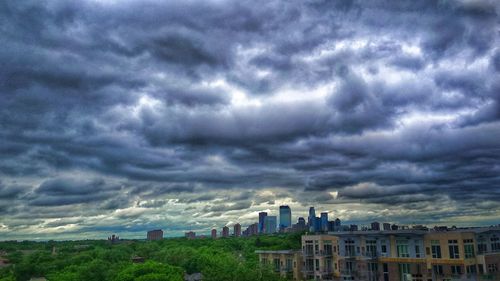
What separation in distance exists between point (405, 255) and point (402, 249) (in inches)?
47.0

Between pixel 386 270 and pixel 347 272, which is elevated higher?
pixel 386 270

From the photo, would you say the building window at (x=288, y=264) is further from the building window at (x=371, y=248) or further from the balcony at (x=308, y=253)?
the building window at (x=371, y=248)

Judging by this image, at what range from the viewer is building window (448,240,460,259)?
67250mm

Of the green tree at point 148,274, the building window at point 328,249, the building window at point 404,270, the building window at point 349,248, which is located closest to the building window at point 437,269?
→ the building window at point 404,270

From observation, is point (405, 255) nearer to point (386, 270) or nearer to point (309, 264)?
point (386, 270)

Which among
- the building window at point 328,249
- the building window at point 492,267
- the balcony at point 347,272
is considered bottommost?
the balcony at point 347,272

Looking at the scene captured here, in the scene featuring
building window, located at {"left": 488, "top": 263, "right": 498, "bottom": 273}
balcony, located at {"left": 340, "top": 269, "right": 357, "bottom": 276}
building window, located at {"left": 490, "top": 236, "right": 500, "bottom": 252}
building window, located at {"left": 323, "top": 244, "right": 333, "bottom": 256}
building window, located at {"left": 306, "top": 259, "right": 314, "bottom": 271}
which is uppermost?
building window, located at {"left": 490, "top": 236, "right": 500, "bottom": 252}

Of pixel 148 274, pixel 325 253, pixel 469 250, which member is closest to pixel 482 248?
pixel 469 250

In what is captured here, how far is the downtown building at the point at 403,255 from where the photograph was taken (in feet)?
219

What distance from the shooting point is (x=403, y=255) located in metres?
75.4

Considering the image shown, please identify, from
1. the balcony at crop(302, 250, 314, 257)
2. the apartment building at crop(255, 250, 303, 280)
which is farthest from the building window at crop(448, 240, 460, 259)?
the apartment building at crop(255, 250, 303, 280)

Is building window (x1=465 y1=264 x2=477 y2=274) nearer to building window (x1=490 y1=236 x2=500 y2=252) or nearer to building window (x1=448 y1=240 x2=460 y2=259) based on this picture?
building window (x1=448 y1=240 x2=460 y2=259)

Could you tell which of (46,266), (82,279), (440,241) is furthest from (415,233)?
(46,266)

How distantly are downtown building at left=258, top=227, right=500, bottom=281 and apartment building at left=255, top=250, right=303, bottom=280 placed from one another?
0.25 metres
